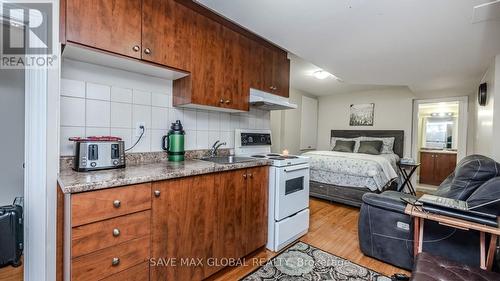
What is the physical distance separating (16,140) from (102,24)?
218 cm

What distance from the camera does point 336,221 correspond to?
3.07 meters

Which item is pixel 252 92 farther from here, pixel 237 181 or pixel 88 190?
pixel 88 190

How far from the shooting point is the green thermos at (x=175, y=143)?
1.94 meters

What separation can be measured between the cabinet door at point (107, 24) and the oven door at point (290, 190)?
1.56m

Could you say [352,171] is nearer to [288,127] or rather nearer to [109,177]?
[288,127]

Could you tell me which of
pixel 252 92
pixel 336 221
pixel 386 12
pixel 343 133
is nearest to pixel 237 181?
pixel 252 92

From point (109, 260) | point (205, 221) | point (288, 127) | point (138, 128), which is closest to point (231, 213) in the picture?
point (205, 221)

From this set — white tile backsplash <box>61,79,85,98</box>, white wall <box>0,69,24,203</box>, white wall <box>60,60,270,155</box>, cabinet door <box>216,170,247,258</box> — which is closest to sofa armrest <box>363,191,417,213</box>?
cabinet door <box>216,170,247,258</box>

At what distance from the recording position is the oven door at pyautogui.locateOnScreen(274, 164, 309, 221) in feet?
7.16

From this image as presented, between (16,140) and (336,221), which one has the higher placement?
(16,140)

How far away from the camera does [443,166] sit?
5.15 m

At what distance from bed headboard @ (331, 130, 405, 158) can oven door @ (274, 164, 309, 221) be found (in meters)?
3.49

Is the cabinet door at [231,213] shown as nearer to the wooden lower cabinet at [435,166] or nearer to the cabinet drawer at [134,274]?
the cabinet drawer at [134,274]

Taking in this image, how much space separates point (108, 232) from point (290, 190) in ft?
5.37
